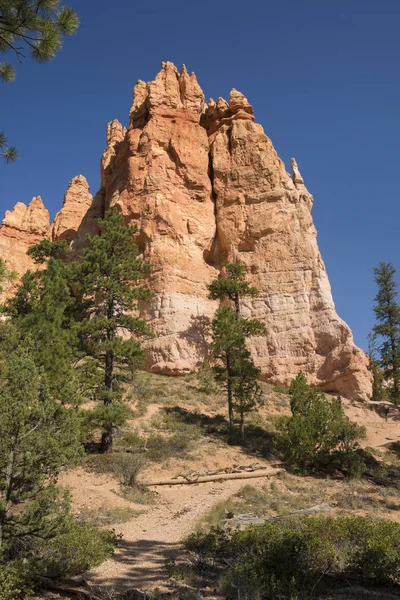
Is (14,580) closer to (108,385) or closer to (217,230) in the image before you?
(108,385)

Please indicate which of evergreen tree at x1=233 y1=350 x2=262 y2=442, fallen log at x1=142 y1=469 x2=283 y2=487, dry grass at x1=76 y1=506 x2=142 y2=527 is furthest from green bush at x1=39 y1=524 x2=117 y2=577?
Answer: evergreen tree at x1=233 y1=350 x2=262 y2=442

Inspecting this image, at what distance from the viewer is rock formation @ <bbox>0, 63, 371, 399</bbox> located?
33.4m

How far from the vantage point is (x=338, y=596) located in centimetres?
702

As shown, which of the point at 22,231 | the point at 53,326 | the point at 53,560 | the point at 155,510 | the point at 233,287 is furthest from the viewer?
the point at 22,231

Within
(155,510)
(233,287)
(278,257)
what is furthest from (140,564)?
(278,257)

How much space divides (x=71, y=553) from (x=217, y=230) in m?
34.1

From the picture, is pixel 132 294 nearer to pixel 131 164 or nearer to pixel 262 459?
pixel 262 459

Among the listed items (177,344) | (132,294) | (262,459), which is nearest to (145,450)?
(262,459)

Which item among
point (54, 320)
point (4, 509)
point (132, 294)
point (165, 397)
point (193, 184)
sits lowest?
point (4, 509)

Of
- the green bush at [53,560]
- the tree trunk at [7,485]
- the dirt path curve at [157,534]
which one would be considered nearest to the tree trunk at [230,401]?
the dirt path curve at [157,534]

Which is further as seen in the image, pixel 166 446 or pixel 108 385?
pixel 166 446

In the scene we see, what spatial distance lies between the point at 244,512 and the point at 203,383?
17.8 meters

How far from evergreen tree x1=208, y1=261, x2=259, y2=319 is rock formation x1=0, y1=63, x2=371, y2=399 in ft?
6.38

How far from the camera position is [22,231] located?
56.7 metres
